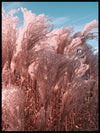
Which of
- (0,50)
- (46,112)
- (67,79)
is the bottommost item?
(46,112)

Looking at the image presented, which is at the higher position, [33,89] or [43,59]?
[43,59]

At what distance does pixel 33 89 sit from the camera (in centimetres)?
177

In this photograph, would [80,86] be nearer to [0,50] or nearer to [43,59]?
[43,59]

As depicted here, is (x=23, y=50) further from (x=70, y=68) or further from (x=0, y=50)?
(x=70, y=68)

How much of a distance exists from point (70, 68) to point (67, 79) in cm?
11

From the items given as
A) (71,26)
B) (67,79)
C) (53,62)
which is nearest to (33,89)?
(67,79)

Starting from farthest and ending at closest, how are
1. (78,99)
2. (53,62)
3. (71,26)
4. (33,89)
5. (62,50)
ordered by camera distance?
1. (71,26)
2. (62,50)
3. (33,89)
4. (78,99)
5. (53,62)

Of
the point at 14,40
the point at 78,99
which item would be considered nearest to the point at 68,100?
the point at 78,99

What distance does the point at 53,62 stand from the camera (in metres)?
1.30

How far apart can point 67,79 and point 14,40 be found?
0.57 metres

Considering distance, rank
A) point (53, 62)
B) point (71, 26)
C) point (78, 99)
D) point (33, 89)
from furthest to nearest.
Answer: point (71, 26) < point (33, 89) < point (78, 99) < point (53, 62)

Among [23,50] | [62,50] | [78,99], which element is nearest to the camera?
[23,50]

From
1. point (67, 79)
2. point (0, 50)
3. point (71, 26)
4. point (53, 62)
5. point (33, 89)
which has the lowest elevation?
point (33, 89)

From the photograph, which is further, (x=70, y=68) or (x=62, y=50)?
(x=62, y=50)
